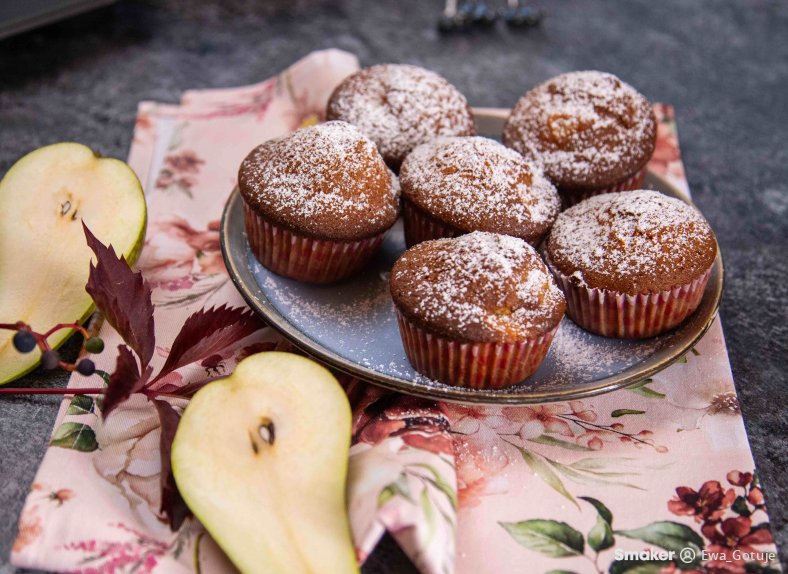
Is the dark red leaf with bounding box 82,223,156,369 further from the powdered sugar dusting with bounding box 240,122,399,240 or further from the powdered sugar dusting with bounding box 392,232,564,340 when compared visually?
the powdered sugar dusting with bounding box 392,232,564,340

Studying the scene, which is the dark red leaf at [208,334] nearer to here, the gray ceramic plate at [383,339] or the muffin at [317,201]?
the gray ceramic plate at [383,339]

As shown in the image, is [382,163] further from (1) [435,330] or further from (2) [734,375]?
(2) [734,375]

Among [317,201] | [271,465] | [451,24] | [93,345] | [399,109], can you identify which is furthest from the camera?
[451,24]

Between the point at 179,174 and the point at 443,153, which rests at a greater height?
the point at 443,153

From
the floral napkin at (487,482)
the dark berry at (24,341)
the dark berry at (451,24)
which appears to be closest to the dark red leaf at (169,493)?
the floral napkin at (487,482)

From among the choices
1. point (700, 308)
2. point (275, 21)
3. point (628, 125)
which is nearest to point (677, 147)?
point (628, 125)

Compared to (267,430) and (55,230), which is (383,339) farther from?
(55,230)

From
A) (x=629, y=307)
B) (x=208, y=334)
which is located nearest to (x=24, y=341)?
(x=208, y=334)
